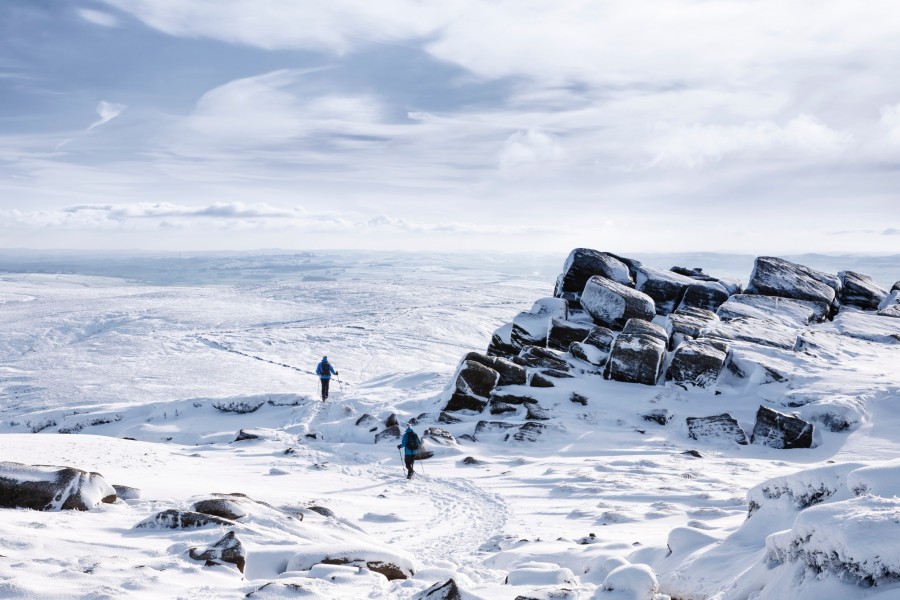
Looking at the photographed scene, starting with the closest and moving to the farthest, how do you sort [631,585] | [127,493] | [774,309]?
1. [631,585]
2. [127,493]
3. [774,309]

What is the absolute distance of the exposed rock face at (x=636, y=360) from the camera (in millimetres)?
20391

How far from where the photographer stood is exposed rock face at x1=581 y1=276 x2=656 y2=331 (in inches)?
975

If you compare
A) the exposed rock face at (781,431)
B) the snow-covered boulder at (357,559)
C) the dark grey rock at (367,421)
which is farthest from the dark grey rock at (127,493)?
the exposed rock face at (781,431)

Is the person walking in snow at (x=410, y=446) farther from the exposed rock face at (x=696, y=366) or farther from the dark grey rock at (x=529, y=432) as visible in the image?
the exposed rock face at (x=696, y=366)

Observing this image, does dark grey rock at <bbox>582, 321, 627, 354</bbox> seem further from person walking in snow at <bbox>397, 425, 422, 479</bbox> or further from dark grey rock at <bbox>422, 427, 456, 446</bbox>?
person walking in snow at <bbox>397, 425, 422, 479</bbox>

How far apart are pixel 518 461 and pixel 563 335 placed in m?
9.36

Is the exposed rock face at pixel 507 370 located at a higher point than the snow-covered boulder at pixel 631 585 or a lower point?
lower

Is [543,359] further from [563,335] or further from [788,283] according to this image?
[788,283]

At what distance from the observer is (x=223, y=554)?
625cm

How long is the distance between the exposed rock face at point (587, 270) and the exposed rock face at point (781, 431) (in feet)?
39.7

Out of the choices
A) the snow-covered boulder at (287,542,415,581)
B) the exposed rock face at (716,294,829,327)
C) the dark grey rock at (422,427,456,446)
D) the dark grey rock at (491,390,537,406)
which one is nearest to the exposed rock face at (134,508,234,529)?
the snow-covered boulder at (287,542,415,581)

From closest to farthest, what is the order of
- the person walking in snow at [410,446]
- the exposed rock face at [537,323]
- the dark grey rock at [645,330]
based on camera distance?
the person walking in snow at [410,446]
the dark grey rock at [645,330]
the exposed rock face at [537,323]

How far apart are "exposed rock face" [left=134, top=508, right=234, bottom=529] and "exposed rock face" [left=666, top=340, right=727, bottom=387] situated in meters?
17.2

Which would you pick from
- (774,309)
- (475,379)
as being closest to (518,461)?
(475,379)
